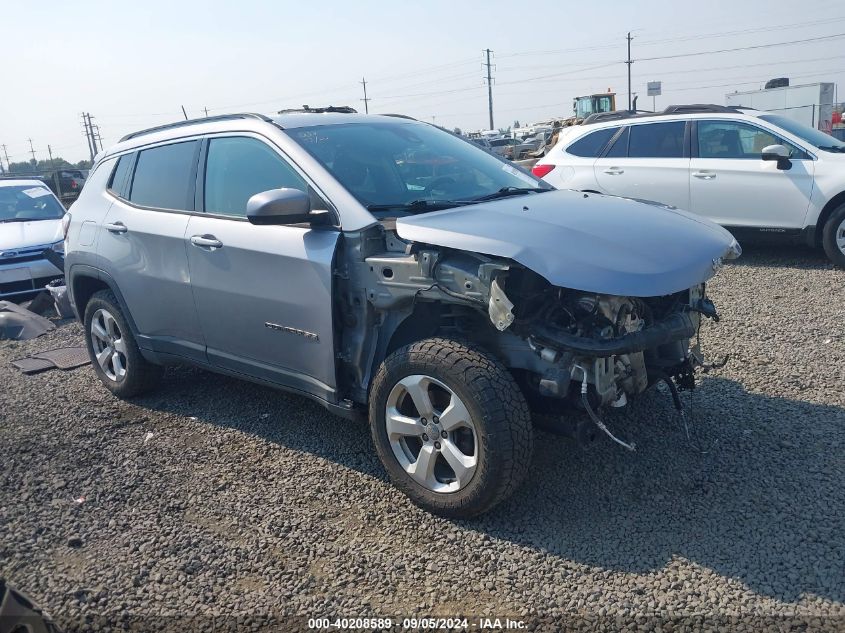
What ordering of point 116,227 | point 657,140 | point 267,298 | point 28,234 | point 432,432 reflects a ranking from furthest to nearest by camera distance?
1. point 28,234
2. point 657,140
3. point 116,227
4. point 267,298
5. point 432,432

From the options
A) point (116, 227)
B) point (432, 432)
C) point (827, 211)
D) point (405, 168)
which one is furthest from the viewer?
point (827, 211)

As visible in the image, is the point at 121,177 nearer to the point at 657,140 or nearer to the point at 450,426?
the point at 450,426

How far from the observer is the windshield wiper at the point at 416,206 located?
12.4ft

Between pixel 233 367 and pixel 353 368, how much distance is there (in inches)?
39.4

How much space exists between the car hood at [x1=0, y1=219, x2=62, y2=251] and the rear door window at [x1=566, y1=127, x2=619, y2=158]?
6872 millimetres

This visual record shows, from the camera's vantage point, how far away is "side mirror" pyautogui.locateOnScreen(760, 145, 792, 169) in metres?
7.96

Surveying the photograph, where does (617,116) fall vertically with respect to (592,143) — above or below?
above

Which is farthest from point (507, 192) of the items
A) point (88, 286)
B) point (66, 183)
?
point (66, 183)

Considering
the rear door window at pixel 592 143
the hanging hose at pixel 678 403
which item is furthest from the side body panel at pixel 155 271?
the rear door window at pixel 592 143

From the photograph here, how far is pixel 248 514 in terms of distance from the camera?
3.66m

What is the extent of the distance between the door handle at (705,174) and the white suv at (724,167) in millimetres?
12

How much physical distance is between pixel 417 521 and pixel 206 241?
2.03 m

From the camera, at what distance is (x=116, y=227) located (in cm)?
499

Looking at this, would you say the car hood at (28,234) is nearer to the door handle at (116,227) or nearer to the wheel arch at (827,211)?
the door handle at (116,227)
